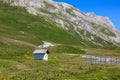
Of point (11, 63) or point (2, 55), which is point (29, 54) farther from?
point (11, 63)

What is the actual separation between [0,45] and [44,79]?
299 ft

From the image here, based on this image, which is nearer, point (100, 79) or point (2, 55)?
point (100, 79)

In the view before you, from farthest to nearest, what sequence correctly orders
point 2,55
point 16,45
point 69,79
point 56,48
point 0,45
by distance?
point 56,48 → point 16,45 → point 0,45 → point 2,55 → point 69,79

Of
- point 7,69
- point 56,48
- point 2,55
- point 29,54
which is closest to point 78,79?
point 7,69

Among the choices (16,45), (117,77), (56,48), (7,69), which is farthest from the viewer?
(56,48)

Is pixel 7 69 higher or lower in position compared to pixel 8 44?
lower

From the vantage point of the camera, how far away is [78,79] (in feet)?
205

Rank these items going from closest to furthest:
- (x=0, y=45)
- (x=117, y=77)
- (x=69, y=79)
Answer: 1. (x=69, y=79)
2. (x=117, y=77)
3. (x=0, y=45)

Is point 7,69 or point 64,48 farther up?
point 64,48

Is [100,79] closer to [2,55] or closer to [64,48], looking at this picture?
[2,55]

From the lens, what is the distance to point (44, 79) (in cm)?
6150

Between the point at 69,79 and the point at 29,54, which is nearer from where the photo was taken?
the point at 69,79

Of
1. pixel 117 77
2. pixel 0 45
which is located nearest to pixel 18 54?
pixel 0 45

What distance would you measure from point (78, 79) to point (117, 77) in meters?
12.5
